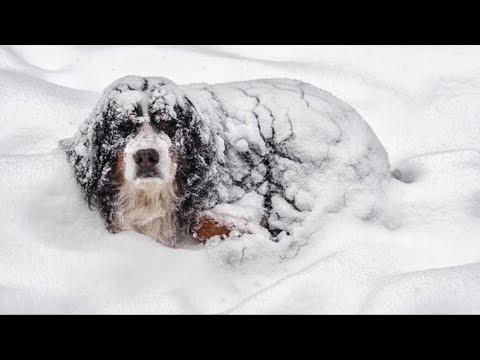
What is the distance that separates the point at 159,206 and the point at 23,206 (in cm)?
64

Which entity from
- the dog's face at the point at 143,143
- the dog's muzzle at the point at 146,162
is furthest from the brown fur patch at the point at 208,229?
the dog's muzzle at the point at 146,162

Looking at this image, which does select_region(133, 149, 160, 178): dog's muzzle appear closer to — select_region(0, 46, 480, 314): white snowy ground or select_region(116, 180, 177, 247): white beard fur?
select_region(116, 180, 177, 247): white beard fur

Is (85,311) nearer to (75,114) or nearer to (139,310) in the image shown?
(139,310)

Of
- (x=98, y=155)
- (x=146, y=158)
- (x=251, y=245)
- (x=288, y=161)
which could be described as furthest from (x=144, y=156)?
(x=288, y=161)

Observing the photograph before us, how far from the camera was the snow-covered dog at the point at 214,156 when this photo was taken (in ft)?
13.6

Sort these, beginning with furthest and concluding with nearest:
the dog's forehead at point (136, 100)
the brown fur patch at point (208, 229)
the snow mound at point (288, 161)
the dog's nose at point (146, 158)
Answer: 1. the snow mound at point (288, 161)
2. the brown fur patch at point (208, 229)
3. the dog's forehead at point (136, 100)
4. the dog's nose at point (146, 158)

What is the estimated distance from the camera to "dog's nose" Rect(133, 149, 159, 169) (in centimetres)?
401

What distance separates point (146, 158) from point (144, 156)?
0.01 metres

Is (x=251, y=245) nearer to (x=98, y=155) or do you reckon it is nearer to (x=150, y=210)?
(x=150, y=210)

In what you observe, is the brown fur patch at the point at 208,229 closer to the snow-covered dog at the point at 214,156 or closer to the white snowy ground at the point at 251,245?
the snow-covered dog at the point at 214,156

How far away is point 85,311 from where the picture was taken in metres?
3.70

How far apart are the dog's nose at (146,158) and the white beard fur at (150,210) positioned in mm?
123

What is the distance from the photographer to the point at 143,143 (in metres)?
4.05

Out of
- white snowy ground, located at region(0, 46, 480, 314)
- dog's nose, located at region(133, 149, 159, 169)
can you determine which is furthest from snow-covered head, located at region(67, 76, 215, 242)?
white snowy ground, located at region(0, 46, 480, 314)
